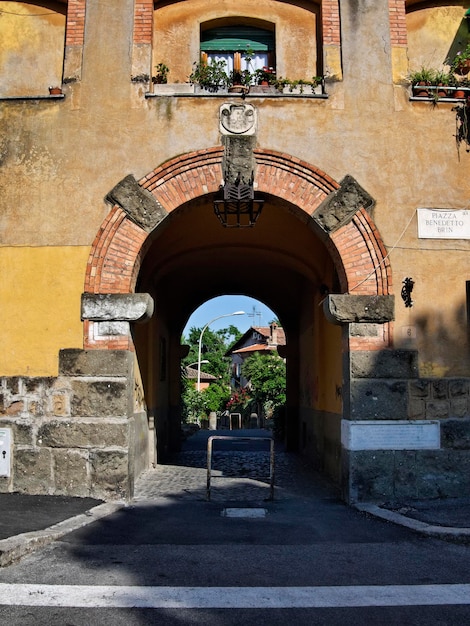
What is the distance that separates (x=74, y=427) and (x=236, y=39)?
19.7ft

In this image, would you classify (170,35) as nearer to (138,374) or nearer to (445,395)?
(138,374)

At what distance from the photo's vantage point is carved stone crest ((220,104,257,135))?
350 inches

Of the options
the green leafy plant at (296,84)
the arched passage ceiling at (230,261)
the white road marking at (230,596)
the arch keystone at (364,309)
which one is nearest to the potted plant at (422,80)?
the green leafy plant at (296,84)

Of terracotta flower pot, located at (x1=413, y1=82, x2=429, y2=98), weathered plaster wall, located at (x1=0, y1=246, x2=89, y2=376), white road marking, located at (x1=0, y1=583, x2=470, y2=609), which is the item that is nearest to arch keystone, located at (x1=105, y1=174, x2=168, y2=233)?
weathered plaster wall, located at (x1=0, y1=246, x2=89, y2=376)

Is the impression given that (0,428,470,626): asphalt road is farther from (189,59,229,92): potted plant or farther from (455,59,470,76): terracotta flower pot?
(455,59,470,76): terracotta flower pot

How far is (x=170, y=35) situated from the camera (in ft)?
31.5

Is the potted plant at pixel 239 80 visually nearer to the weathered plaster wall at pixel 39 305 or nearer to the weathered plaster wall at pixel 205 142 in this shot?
the weathered plaster wall at pixel 205 142

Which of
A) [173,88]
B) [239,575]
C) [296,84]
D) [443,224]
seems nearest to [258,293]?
[296,84]

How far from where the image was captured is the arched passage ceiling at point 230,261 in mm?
11109

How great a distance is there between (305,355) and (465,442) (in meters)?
6.69

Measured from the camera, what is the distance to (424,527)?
664cm

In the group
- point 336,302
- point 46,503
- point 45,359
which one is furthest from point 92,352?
point 336,302

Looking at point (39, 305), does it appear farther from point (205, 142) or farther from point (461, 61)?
point (461, 61)

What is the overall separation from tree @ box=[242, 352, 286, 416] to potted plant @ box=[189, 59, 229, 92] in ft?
79.9
